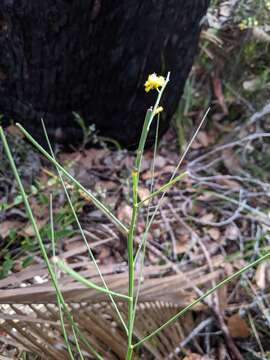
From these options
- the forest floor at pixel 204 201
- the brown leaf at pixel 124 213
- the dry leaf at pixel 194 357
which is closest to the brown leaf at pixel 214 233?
the forest floor at pixel 204 201

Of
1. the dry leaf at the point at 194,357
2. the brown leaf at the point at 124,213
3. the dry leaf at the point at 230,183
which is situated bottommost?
the dry leaf at the point at 194,357

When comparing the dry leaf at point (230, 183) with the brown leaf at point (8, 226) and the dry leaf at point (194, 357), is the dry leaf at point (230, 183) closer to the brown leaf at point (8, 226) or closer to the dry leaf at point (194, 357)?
the dry leaf at point (194, 357)

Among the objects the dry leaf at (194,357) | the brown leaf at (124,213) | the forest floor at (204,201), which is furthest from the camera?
the brown leaf at (124,213)

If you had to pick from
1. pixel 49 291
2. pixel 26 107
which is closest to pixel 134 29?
pixel 26 107

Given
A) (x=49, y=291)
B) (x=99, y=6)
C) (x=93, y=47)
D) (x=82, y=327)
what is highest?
(x=99, y=6)

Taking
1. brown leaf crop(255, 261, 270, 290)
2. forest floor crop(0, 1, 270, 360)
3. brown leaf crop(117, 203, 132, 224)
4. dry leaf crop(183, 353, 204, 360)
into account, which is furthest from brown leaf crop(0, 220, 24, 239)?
brown leaf crop(255, 261, 270, 290)

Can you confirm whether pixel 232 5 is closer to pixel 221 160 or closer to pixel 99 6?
pixel 221 160
